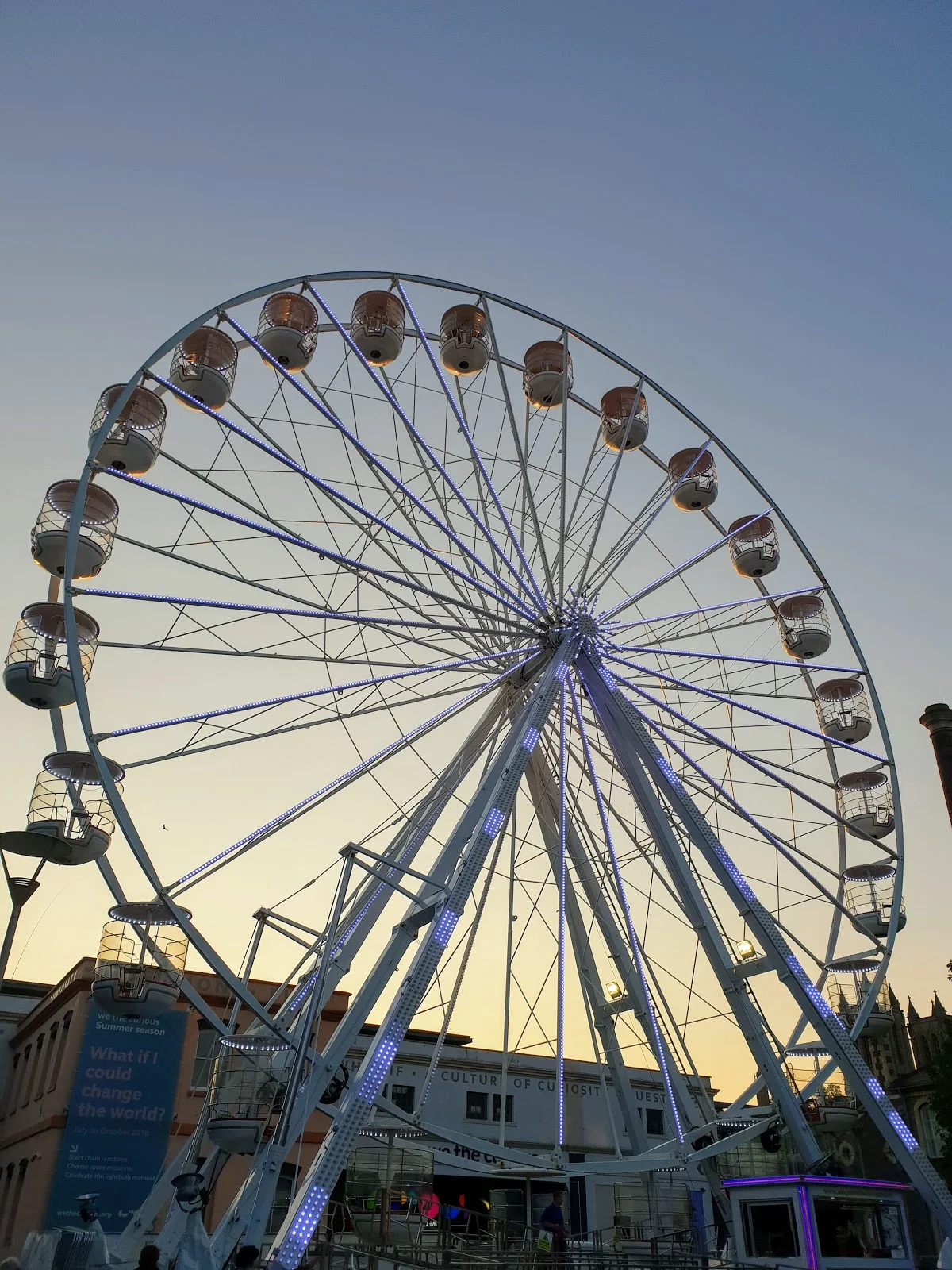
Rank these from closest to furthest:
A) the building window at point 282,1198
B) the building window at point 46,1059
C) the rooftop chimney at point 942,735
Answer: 1. the building window at point 282,1198
2. the building window at point 46,1059
3. the rooftop chimney at point 942,735

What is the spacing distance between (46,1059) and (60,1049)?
1.59 metres

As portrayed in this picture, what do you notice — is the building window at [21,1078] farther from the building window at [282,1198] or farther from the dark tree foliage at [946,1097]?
the dark tree foliage at [946,1097]

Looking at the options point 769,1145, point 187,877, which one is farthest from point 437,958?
point 769,1145

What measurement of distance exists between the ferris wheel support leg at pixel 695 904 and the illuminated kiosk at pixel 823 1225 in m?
1.17

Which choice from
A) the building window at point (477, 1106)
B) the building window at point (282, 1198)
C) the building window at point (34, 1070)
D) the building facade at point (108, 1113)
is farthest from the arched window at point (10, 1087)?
the building window at point (477, 1106)

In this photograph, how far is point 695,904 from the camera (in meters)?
16.3

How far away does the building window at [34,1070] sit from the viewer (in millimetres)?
27391

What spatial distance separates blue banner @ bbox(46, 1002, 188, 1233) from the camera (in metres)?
23.1

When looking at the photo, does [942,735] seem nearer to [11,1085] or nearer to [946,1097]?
[946,1097]

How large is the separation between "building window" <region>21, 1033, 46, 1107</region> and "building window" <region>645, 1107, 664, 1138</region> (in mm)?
18793

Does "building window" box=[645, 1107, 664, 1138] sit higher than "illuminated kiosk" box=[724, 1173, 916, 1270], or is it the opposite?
"building window" box=[645, 1107, 664, 1138]

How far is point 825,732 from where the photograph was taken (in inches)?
865

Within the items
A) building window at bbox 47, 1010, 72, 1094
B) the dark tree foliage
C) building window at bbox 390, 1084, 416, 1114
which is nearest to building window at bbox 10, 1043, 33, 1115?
building window at bbox 47, 1010, 72, 1094

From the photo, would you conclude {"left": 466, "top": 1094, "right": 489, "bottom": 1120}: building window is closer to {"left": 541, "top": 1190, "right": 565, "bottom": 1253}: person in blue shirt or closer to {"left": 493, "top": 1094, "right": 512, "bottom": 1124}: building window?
{"left": 493, "top": 1094, "right": 512, "bottom": 1124}: building window
